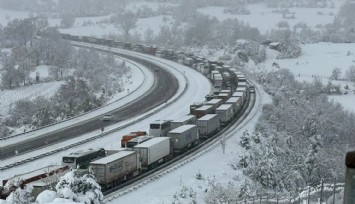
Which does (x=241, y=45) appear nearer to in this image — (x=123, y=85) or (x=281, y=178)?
(x=123, y=85)

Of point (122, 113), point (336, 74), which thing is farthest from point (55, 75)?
point (336, 74)

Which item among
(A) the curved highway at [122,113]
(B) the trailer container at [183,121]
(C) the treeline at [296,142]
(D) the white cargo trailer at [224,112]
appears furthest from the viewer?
(D) the white cargo trailer at [224,112]

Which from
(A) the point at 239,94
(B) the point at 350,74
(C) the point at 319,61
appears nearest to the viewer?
(A) the point at 239,94

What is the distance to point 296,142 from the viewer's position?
6194 centimetres

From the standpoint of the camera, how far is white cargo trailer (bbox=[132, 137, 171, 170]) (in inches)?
1705

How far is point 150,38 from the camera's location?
17800 cm

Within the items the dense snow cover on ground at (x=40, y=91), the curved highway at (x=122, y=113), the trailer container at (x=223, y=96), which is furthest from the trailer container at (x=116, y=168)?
the dense snow cover on ground at (x=40, y=91)

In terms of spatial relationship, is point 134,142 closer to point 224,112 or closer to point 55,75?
point 224,112

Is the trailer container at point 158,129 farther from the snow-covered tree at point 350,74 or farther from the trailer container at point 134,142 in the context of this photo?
the snow-covered tree at point 350,74

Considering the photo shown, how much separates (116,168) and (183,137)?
12.1 metres

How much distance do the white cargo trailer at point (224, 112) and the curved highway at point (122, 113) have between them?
43.4 ft

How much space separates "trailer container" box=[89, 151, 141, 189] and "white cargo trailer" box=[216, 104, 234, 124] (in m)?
21.5

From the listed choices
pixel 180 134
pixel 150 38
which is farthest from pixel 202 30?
pixel 180 134

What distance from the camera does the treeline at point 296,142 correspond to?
4866 cm
